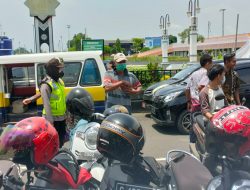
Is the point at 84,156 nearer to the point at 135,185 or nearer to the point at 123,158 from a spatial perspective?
the point at 123,158

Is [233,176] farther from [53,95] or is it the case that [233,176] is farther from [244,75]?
[244,75]

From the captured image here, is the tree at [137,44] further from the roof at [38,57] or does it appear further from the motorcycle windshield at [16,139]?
the motorcycle windshield at [16,139]

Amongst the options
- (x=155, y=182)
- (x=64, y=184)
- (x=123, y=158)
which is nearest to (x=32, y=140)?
(x=64, y=184)

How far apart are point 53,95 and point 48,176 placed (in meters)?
2.53

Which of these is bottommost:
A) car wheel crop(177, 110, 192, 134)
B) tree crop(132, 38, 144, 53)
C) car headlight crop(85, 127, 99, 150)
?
car wheel crop(177, 110, 192, 134)

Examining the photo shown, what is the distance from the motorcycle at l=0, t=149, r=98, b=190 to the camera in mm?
1954

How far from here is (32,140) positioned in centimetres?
190

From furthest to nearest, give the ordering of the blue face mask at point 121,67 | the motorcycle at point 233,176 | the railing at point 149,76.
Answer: the railing at point 149,76, the blue face mask at point 121,67, the motorcycle at point 233,176

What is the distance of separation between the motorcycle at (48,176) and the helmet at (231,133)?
0.80 metres

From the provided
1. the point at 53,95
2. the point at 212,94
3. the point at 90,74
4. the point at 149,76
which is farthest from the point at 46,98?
the point at 149,76

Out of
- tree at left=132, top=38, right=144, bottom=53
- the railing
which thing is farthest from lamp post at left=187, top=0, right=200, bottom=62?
tree at left=132, top=38, right=144, bottom=53

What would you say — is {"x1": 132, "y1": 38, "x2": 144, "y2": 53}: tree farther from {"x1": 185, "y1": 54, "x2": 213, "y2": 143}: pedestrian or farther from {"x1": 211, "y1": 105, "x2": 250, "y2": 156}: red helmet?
{"x1": 211, "y1": 105, "x2": 250, "y2": 156}: red helmet

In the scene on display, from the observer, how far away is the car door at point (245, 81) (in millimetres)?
7641

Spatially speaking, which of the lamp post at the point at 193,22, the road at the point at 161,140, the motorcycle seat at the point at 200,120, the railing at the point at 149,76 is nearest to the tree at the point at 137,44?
the lamp post at the point at 193,22
